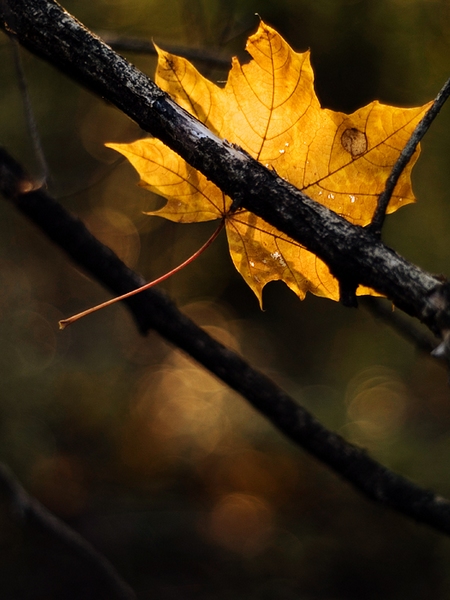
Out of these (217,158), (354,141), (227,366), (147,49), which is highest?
(147,49)

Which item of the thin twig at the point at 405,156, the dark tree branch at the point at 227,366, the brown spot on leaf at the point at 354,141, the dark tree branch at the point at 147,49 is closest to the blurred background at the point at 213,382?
the dark tree branch at the point at 147,49

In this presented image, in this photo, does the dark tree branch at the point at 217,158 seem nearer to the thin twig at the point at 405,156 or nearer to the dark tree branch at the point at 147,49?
the thin twig at the point at 405,156

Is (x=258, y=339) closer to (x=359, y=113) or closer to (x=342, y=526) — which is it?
(x=342, y=526)

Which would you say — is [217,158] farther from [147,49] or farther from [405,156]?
[147,49]

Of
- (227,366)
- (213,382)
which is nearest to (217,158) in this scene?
(227,366)

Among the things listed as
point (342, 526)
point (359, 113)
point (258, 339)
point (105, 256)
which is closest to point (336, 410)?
point (342, 526)
